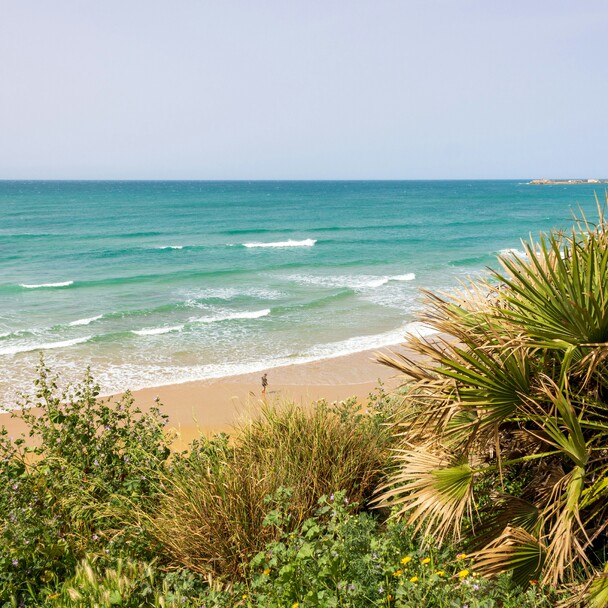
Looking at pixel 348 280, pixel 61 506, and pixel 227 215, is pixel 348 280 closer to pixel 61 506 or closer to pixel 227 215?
pixel 61 506

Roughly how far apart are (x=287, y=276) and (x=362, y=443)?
24429mm

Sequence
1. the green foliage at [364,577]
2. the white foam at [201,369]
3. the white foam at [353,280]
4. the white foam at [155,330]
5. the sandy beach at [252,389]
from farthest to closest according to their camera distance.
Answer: the white foam at [353,280] → the white foam at [155,330] → the white foam at [201,369] → the sandy beach at [252,389] → the green foliage at [364,577]

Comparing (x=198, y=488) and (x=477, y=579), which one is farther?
(x=198, y=488)

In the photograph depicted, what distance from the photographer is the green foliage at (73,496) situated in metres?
4.55

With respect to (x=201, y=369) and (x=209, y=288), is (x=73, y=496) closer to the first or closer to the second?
(x=201, y=369)

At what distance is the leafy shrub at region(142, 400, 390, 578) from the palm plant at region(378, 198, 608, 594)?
1.08m

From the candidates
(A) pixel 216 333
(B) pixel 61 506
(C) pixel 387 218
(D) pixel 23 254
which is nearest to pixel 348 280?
(A) pixel 216 333

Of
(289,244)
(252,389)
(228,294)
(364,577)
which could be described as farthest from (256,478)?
(289,244)

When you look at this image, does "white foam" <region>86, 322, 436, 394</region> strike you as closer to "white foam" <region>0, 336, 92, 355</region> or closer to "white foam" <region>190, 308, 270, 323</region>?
"white foam" <region>0, 336, 92, 355</region>

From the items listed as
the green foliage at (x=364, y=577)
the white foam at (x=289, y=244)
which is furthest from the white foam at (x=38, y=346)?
the white foam at (x=289, y=244)

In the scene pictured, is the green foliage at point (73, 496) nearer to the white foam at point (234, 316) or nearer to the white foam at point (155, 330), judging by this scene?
the white foam at point (155, 330)

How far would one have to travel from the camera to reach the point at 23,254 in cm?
3628

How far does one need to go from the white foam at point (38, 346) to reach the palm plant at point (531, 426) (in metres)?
15.3

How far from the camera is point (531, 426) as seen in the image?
4.22 m
